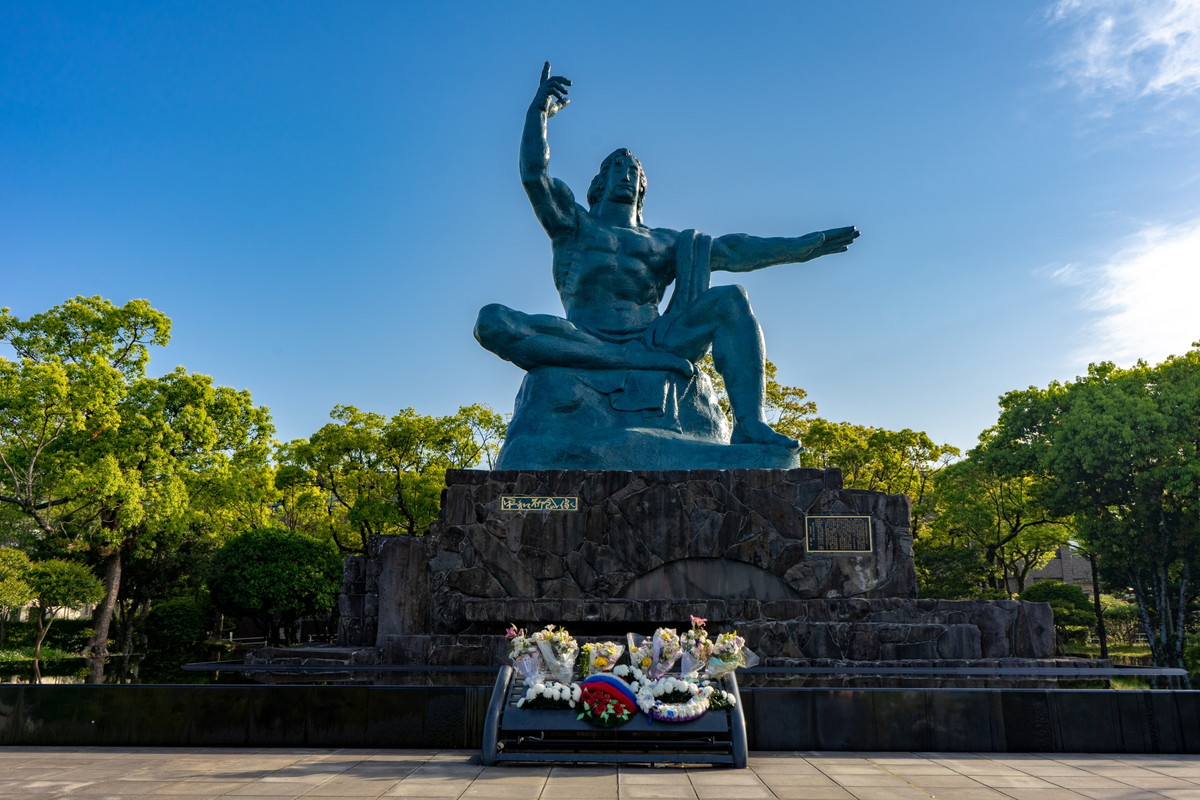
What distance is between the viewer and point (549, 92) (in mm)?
10070

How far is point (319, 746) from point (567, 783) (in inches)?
78.0

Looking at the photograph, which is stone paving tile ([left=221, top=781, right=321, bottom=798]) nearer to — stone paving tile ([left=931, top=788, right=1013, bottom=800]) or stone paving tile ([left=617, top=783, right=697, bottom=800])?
stone paving tile ([left=617, top=783, right=697, bottom=800])

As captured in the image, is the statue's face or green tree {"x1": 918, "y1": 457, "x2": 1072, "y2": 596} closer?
the statue's face

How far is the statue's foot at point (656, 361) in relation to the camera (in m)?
10.0

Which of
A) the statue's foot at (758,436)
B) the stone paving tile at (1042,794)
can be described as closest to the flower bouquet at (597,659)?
the stone paving tile at (1042,794)

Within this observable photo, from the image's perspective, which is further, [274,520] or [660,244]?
[274,520]

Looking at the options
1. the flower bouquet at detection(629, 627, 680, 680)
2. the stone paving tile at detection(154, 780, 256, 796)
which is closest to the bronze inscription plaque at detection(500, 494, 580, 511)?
the flower bouquet at detection(629, 627, 680, 680)

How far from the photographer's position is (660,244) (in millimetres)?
10797

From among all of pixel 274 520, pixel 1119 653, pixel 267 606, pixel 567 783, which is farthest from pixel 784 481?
pixel 274 520

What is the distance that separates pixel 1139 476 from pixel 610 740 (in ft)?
57.8

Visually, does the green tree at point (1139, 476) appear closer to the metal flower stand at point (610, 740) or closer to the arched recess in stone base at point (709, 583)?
the arched recess in stone base at point (709, 583)

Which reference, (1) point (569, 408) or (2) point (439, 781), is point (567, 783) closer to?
(2) point (439, 781)

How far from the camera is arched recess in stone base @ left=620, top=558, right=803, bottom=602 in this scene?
848 centimetres

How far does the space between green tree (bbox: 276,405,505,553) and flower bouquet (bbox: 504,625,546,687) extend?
18.1 meters
